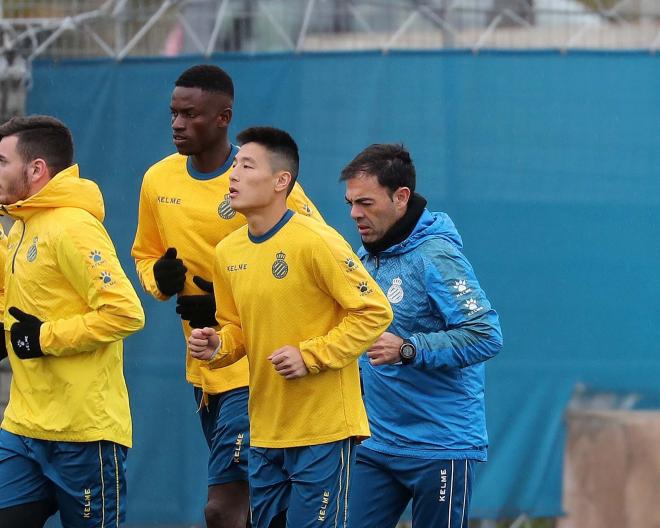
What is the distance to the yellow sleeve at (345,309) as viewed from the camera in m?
4.62

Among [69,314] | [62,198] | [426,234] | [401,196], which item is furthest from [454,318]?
[62,198]

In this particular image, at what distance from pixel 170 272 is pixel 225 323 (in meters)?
0.43

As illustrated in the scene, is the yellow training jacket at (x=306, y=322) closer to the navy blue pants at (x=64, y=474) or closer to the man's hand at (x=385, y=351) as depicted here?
the man's hand at (x=385, y=351)

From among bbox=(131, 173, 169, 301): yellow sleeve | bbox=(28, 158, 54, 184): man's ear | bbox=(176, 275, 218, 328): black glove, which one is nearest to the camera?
bbox=(28, 158, 54, 184): man's ear

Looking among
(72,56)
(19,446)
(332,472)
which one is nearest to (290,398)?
(332,472)

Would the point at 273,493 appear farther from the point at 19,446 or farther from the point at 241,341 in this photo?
the point at 19,446

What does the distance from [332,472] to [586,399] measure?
309cm

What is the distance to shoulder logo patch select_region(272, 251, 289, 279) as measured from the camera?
15.5 feet

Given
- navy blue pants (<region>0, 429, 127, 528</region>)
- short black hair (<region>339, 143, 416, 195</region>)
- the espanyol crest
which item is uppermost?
short black hair (<region>339, 143, 416, 195</region>)

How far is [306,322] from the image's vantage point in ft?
15.6

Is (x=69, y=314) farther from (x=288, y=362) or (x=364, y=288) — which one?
(x=364, y=288)

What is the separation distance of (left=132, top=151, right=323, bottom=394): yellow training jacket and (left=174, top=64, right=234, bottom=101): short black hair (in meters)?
0.28

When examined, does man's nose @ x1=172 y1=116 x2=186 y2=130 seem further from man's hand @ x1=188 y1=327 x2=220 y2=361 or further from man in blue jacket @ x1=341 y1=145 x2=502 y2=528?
man's hand @ x1=188 y1=327 x2=220 y2=361

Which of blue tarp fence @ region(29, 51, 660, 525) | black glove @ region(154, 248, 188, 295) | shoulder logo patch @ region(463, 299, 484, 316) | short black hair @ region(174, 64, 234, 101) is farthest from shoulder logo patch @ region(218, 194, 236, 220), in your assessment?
blue tarp fence @ region(29, 51, 660, 525)
